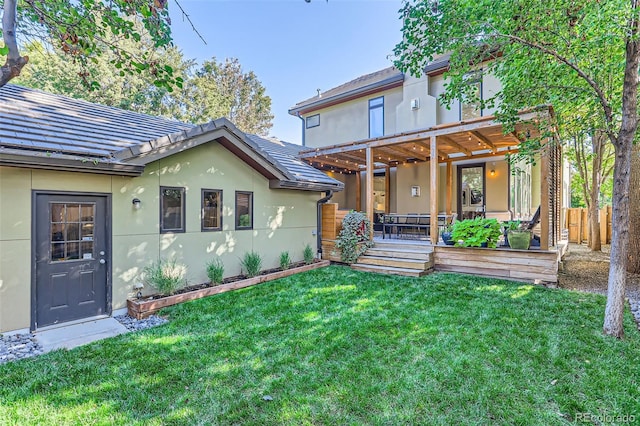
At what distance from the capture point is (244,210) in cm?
752

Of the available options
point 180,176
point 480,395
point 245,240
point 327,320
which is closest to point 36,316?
point 180,176

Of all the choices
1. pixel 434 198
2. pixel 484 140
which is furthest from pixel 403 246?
pixel 484 140

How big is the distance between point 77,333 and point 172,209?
8.37ft

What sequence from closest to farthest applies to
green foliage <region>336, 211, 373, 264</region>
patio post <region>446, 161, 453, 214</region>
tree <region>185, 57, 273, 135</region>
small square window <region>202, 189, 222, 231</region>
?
small square window <region>202, 189, 222, 231</region>
green foliage <region>336, 211, 373, 264</region>
patio post <region>446, 161, 453, 214</region>
tree <region>185, 57, 273, 135</region>

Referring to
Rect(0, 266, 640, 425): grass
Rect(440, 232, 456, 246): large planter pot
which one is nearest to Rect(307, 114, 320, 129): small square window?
Rect(440, 232, 456, 246): large planter pot

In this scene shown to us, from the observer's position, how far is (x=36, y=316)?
4.52 meters

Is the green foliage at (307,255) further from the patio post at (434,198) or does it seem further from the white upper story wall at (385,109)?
the white upper story wall at (385,109)

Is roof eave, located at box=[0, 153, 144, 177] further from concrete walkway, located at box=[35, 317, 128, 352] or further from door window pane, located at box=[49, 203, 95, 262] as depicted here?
concrete walkway, located at box=[35, 317, 128, 352]

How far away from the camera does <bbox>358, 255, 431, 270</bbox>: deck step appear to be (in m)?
7.80

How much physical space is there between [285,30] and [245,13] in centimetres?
427

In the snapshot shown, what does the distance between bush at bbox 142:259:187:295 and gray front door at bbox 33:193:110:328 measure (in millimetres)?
671

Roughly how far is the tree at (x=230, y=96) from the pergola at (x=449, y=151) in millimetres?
13488

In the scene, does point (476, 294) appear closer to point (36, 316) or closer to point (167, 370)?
point (167, 370)

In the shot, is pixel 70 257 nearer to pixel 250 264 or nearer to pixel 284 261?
pixel 250 264
